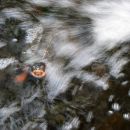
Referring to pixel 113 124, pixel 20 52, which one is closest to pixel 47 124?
pixel 113 124

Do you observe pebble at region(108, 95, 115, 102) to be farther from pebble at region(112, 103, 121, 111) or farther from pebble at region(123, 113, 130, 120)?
pebble at region(123, 113, 130, 120)

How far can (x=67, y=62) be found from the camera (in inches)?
216

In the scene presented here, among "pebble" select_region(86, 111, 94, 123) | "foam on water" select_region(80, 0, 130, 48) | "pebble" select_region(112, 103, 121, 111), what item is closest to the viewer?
"pebble" select_region(86, 111, 94, 123)

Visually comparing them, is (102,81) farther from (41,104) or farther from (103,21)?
(103,21)

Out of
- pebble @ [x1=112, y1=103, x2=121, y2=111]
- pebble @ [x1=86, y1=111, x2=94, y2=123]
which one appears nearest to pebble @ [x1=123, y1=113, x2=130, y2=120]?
pebble @ [x1=112, y1=103, x2=121, y2=111]

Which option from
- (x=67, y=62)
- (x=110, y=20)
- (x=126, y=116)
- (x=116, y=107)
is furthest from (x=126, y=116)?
(x=110, y=20)

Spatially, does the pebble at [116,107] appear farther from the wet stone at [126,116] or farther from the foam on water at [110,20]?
the foam on water at [110,20]

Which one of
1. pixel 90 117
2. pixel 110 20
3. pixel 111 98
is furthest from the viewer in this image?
pixel 110 20

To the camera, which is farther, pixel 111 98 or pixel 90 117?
pixel 111 98

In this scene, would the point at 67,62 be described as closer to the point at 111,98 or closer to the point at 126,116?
the point at 111,98

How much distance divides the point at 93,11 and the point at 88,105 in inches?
82.9

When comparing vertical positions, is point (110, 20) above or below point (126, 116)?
above

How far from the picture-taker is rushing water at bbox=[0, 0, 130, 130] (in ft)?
15.5

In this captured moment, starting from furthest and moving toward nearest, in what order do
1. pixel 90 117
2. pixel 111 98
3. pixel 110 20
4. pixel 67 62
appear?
pixel 110 20 < pixel 67 62 < pixel 111 98 < pixel 90 117
